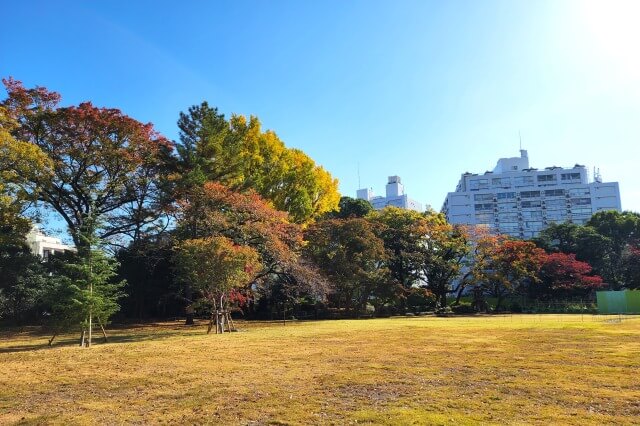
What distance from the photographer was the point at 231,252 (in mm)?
21844

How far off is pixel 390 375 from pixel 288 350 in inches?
214

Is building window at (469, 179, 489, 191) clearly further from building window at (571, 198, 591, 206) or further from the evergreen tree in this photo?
the evergreen tree

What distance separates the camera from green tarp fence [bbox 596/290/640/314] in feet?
123

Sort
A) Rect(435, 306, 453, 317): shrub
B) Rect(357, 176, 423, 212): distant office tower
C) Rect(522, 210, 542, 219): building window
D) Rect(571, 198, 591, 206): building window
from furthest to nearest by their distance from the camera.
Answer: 1. Rect(357, 176, 423, 212): distant office tower
2. Rect(522, 210, 542, 219): building window
3. Rect(571, 198, 591, 206): building window
4. Rect(435, 306, 453, 317): shrub

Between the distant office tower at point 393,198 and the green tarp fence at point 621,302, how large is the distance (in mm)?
86293

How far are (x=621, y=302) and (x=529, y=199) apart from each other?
6248 centimetres

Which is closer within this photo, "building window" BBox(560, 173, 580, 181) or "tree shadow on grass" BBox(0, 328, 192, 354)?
"tree shadow on grass" BBox(0, 328, 192, 354)

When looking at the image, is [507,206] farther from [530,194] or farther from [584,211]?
[584,211]

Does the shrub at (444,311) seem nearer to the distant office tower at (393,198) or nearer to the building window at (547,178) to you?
the building window at (547,178)

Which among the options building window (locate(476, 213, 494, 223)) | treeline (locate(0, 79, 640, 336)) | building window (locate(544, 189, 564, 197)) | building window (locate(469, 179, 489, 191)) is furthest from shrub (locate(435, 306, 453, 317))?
building window (locate(544, 189, 564, 197))

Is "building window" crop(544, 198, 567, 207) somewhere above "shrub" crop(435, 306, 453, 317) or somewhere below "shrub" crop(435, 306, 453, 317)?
above

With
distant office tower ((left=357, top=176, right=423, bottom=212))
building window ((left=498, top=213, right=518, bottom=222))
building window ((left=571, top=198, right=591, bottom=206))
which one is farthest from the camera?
distant office tower ((left=357, top=176, right=423, bottom=212))

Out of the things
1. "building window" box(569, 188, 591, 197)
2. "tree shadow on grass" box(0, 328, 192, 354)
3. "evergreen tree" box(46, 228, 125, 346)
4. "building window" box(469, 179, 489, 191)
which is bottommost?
"tree shadow on grass" box(0, 328, 192, 354)

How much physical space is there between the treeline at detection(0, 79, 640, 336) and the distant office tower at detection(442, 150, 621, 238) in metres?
52.2
